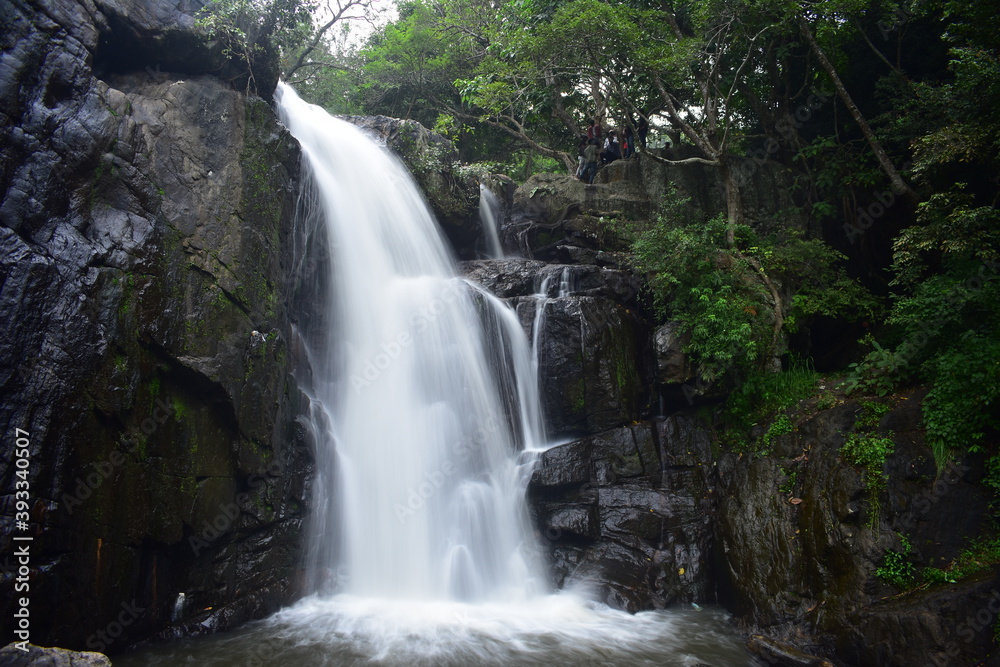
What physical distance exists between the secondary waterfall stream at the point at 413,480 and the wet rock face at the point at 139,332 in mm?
790

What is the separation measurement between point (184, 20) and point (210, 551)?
797cm

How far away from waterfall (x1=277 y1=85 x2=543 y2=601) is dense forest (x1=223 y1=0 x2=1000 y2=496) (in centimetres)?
317

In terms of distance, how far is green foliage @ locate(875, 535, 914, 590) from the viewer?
6.34m

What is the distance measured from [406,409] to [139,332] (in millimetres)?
4532

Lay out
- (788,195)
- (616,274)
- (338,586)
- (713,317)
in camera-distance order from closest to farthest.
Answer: (338,586)
(713,317)
(616,274)
(788,195)

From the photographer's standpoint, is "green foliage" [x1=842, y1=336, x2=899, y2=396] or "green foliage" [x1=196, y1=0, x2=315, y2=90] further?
"green foliage" [x1=196, y1=0, x2=315, y2=90]

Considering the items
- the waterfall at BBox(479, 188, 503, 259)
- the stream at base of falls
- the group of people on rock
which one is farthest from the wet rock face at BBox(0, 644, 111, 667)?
the group of people on rock

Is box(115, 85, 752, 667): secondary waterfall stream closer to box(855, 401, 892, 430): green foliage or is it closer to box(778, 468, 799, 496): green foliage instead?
box(778, 468, 799, 496): green foliage

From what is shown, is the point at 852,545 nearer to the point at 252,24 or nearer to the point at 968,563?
the point at 968,563

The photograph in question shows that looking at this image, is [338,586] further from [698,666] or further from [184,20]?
[184,20]

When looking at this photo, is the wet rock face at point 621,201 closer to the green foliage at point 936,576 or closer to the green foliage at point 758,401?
the green foliage at point 758,401

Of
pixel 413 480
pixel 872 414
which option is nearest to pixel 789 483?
pixel 872 414

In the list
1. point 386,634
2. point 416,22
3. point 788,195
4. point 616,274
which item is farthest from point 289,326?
point 416,22

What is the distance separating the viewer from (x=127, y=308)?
6387mm
